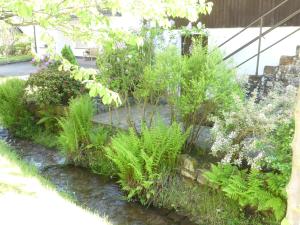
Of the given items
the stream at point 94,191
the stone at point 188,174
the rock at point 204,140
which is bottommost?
the stream at point 94,191

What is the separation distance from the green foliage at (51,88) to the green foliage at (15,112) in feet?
1.71

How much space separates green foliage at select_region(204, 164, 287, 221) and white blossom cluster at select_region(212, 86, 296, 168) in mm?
156

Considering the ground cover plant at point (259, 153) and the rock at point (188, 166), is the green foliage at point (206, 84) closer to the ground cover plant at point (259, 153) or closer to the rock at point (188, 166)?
the ground cover plant at point (259, 153)

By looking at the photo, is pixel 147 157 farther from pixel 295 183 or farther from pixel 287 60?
pixel 287 60

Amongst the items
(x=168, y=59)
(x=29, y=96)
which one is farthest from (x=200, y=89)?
(x=29, y=96)

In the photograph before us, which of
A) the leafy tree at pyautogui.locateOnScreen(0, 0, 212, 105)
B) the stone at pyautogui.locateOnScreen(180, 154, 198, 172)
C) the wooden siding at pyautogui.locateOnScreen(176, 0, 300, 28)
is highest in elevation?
the wooden siding at pyautogui.locateOnScreen(176, 0, 300, 28)

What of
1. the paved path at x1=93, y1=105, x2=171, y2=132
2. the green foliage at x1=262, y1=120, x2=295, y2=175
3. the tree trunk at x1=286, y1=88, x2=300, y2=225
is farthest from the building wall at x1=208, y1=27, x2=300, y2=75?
the tree trunk at x1=286, y1=88, x2=300, y2=225

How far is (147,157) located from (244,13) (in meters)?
5.61

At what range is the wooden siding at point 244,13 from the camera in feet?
27.3

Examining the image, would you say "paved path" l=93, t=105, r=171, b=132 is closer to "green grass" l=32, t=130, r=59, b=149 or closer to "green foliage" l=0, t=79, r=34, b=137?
"green grass" l=32, t=130, r=59, b=149

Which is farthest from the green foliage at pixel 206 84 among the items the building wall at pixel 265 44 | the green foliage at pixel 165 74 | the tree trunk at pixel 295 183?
→ the tree trunk at pixel 295 183

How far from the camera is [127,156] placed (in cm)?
527

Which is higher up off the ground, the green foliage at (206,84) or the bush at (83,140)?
the green foliage at (206,84)

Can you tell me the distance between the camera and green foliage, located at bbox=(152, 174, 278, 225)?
462 centimetres
